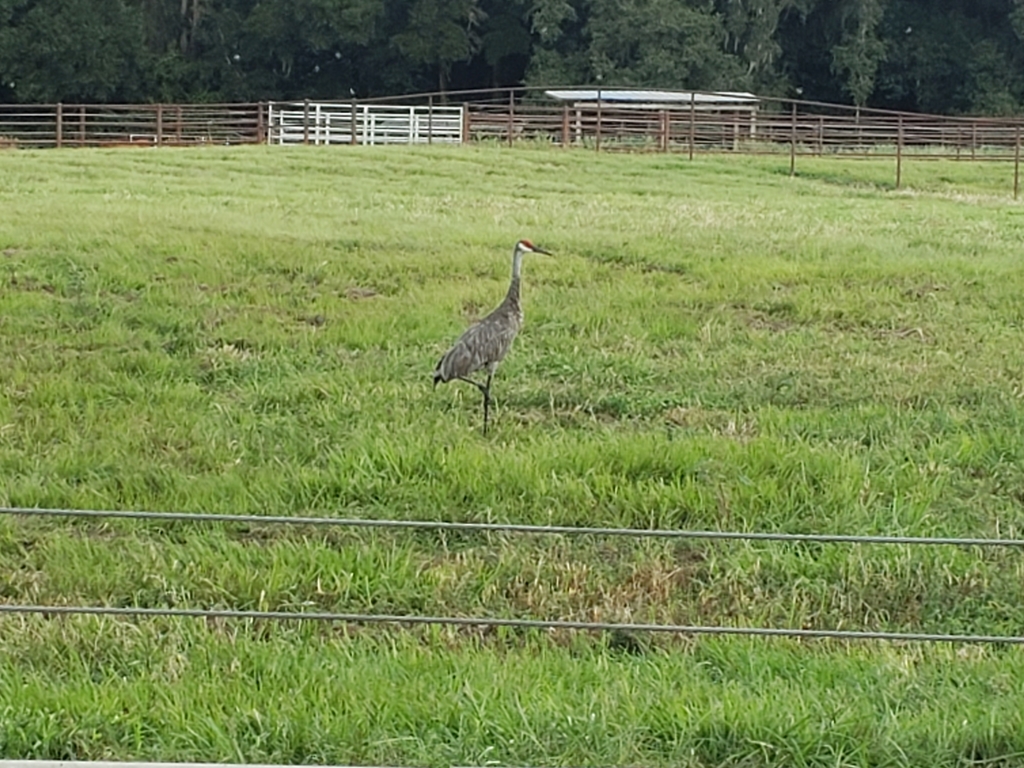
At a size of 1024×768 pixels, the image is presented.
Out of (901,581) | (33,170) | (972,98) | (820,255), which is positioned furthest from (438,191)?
(972,98)

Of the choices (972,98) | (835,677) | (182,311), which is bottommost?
(835,677)

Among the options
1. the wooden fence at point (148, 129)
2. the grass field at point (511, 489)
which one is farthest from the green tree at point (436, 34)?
the grass field at point (511, 489)

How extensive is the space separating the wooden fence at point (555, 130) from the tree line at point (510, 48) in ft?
33.1

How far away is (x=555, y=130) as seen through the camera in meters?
36.8

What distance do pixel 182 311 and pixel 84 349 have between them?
115cm

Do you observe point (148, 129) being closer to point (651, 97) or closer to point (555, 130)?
point (555, 130)

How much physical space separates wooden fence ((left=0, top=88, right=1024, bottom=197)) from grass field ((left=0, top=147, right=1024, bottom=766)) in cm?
2212

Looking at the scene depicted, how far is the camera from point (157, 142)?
34.3 m

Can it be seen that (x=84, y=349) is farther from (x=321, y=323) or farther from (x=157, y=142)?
(x=157, y=142)

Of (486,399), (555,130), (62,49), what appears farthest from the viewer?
(62,49)

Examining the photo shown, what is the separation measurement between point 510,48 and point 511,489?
50.7m

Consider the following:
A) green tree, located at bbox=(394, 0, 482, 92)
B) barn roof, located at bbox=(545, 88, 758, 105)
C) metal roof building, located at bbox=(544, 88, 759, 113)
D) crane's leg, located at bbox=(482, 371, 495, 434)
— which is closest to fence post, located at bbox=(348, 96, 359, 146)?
metal roof building, located at bbox=(544, 88, 759, 113)

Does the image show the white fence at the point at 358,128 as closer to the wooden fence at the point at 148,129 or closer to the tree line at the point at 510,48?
the wooden fence at the point at 148,129

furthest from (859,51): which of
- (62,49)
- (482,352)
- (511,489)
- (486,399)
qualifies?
(511,489)
